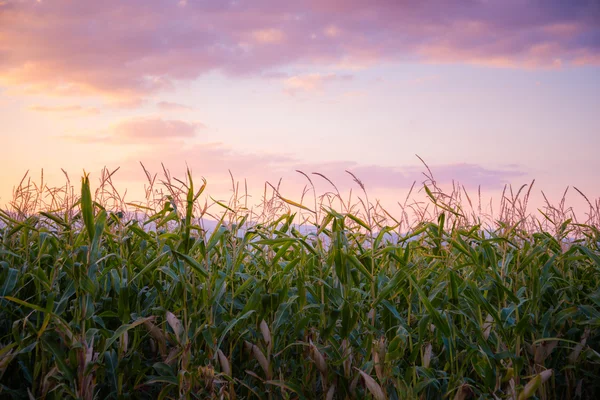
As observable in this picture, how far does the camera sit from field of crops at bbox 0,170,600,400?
3.16 m

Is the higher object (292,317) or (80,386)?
(292,317)

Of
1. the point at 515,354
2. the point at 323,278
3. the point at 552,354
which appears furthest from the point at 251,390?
the point at 552,354

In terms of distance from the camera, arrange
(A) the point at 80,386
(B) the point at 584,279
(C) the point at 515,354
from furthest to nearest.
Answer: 1. (B) the point at 584,279
2. (C) the point at 515,354
3. (A) the point at 80,386

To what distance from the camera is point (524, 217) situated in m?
4.16

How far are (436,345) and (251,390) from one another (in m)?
1.36

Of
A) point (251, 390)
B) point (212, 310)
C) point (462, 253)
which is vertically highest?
point (462, 253)

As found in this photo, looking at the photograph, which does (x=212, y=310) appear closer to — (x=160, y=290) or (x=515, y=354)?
(x=160, y=290)

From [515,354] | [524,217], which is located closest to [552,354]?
[515,354]

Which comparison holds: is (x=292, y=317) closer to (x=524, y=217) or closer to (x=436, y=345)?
(x=436, y=345)

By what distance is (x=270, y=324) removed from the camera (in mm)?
3502

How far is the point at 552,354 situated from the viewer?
4.02 m

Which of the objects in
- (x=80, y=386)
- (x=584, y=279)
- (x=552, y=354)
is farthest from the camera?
(x=584, y=279)

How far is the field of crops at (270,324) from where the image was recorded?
316cm

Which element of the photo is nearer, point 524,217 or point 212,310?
point 212,310
